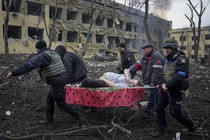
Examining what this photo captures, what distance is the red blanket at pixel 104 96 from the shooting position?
521 centimetres

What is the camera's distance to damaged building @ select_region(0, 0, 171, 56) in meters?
23.3

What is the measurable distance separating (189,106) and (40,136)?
15.2 feet

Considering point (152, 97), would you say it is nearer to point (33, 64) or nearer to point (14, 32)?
point (33, 64)

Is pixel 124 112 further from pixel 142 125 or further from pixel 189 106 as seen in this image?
pixel 189 106

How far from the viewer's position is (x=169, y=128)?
17.5 ft

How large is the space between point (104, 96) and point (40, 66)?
1.42 m

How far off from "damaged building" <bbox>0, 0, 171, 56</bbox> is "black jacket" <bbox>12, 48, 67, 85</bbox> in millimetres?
10495

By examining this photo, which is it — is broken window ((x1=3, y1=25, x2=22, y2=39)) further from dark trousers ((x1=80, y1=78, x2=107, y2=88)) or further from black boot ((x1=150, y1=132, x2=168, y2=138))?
black boot ((x1=150, y1=132, x2=168, y2=138))

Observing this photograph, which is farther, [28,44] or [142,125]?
[28,44]

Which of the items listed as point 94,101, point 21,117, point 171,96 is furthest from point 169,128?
point 21,117

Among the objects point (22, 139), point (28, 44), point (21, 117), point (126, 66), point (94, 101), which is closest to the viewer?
point (22, 139)

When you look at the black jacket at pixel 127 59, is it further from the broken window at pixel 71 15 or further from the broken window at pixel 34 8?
the broken window at pixel 71 15

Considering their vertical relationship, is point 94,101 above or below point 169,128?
above

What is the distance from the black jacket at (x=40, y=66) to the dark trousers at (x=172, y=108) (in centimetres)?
199
